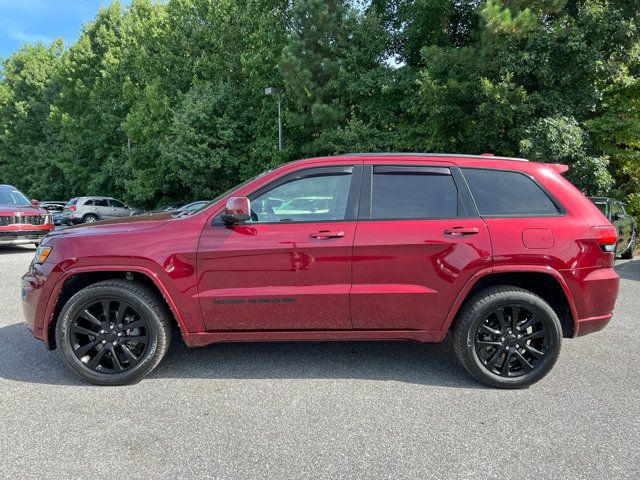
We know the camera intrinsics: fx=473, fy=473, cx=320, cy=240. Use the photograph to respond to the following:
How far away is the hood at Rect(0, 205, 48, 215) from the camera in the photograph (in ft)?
38.5

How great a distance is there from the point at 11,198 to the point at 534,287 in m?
13.6

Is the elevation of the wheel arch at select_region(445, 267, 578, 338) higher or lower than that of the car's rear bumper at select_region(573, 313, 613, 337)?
higher

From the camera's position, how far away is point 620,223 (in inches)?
424

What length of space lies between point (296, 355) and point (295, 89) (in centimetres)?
1672

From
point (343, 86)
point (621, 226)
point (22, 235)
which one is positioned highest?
point (343, 86)

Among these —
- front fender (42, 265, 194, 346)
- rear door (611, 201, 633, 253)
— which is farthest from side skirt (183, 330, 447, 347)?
rear door (611, 201, 633, 253)

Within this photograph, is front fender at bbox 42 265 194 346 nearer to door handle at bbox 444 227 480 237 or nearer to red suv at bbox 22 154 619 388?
red suv at bbox 22 154 619 388

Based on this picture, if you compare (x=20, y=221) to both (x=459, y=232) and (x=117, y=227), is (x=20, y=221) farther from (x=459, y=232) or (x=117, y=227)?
(x=459, y=232)

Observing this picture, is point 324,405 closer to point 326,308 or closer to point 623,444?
point 326,308

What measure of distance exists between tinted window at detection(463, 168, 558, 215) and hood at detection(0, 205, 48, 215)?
1187 cm

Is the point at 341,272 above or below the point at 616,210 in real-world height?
below

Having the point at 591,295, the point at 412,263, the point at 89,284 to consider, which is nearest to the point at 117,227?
the point at 89,284

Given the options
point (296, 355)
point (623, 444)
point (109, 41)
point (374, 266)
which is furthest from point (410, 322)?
point (109, 41)

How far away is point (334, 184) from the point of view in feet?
12.6
